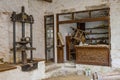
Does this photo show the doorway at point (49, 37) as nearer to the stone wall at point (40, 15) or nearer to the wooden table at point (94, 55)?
the stone wall at point (40, 15)

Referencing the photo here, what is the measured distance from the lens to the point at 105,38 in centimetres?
940

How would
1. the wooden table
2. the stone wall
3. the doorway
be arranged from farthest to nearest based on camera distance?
the doorway → the wooden table → the stone wall

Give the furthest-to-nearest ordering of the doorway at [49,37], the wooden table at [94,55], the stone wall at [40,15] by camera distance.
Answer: the doorway at [49,37], the wooden table at [94,55], the stone wall at [40,15]

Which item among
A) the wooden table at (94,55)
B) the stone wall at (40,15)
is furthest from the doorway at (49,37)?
the wooden table at (94,55)

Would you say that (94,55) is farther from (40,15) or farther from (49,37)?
(40,15)

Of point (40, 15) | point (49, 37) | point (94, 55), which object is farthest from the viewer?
point (49, 37)

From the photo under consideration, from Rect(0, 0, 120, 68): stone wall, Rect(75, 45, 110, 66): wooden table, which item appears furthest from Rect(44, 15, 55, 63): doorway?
Rect(75, 45, 110, 66): wooden table

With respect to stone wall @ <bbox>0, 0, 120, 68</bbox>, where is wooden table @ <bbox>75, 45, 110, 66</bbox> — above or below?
below

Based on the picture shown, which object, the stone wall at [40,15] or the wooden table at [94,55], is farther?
the wooden table at [94,55]

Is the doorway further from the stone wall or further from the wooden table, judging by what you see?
the wooden table

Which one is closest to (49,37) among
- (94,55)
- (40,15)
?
(40,15)

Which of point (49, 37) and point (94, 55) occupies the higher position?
point (49, 37)

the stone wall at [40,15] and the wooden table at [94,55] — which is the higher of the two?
the stone wall at [40,15]

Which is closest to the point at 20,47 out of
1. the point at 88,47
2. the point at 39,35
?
the point at 39,35
